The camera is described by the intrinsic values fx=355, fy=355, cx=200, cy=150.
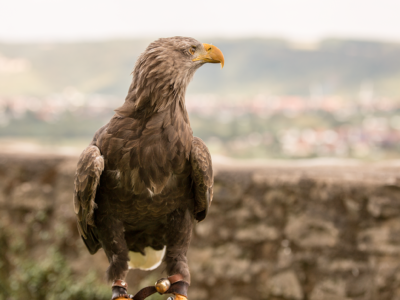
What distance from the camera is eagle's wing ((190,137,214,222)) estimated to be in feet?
5.17

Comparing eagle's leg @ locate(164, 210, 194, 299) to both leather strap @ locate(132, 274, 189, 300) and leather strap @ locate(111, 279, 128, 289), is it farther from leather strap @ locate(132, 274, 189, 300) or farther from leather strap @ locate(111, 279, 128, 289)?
leather strap @ locate(111, 279, 128, 289)

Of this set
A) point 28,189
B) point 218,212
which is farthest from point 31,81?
point 218,212

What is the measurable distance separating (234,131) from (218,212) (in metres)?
2.18

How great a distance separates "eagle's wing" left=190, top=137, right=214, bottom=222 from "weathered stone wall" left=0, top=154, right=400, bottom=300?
1602 millimetres

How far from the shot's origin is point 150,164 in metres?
1.49

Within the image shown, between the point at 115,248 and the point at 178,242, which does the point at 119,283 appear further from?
the point at 178,242

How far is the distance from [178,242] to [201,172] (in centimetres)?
40

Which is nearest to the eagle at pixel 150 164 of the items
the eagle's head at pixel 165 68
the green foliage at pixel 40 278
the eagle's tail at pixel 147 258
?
the eagle's head at pixel 165 68

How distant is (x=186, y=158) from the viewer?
5.15ft

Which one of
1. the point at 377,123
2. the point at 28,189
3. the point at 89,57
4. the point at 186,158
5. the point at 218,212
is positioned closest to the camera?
the point at 186,158

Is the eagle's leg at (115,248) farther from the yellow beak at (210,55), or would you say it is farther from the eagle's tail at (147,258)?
the yellow beak at (210,55)

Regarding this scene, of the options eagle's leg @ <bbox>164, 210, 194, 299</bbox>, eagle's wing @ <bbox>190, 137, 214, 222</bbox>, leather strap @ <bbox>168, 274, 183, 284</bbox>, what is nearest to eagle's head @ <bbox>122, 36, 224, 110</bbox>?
eagle's wing @ <bbox>190, 137, 214, 222</bbox>

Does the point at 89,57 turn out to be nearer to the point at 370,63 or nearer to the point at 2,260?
the point at 2,260

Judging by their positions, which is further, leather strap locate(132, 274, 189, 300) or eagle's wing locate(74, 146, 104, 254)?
leather strap locate(132, 274, 189, 300)
